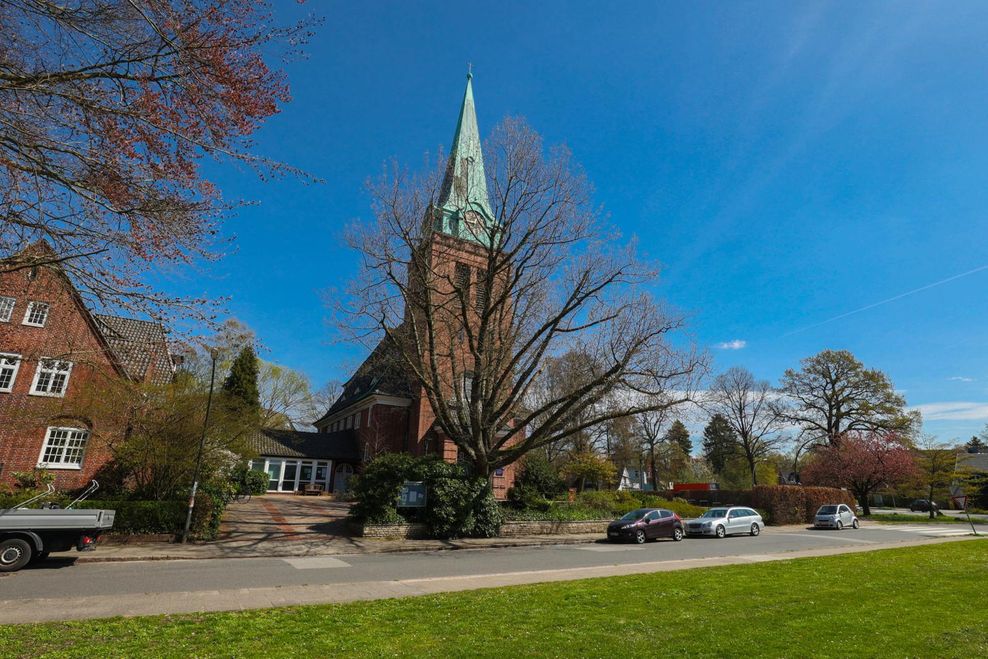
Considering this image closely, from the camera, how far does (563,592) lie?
925 centimetres

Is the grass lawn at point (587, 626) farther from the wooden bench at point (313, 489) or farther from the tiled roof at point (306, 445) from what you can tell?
the tiled roof at point (306, 445)

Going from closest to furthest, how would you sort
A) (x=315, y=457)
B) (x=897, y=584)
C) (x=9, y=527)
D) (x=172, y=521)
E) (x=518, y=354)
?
(x=897, y=584) → (x=9, y=527) → (x=172, y=521) → (x=518, y=354) → (x=315, y=457)

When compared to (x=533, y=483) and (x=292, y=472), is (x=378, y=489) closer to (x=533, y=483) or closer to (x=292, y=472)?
(x=533, y=483)

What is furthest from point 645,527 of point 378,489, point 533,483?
point 378,489

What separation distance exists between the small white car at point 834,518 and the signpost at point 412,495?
25.8m

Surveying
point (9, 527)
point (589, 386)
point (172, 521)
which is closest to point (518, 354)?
point (589, 386)

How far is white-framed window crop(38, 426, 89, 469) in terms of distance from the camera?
22828 millimetres

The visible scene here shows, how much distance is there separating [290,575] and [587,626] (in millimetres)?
7848

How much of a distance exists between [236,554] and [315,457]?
22.6m

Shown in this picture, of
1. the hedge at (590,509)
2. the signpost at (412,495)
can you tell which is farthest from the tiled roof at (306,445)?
the signpost at (412,495)

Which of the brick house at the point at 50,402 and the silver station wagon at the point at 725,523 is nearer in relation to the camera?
the brick house at the point at 50,402

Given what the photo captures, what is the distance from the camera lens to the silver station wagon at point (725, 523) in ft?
80.8

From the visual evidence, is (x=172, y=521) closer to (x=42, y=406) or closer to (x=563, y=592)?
(x=42, y=406)

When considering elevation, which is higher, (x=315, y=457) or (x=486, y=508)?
(x=315, y=457)
